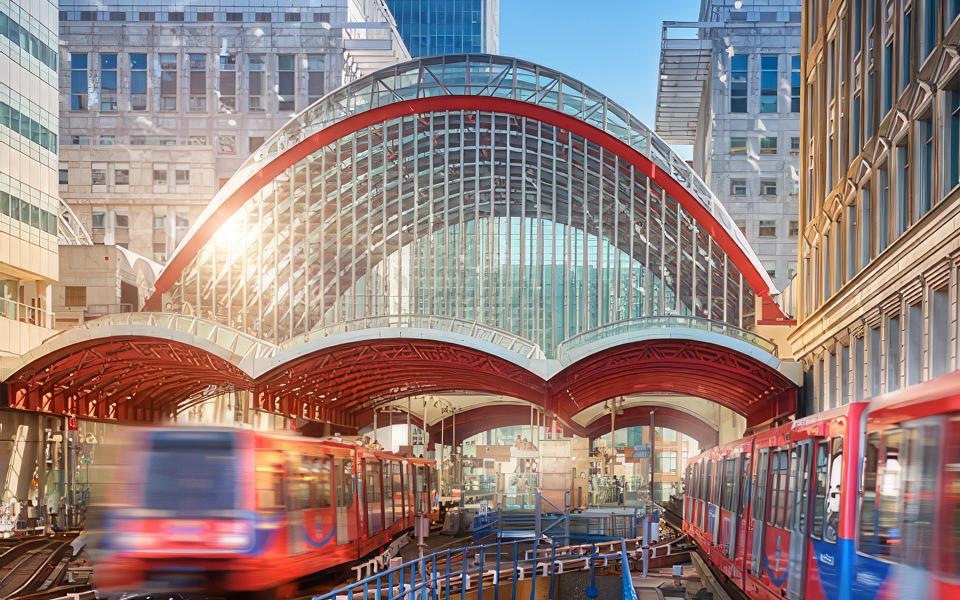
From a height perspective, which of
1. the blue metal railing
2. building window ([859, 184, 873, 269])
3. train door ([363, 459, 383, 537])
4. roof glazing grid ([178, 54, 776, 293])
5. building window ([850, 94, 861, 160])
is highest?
roof glazing grid ([178, 54, 776, 293])

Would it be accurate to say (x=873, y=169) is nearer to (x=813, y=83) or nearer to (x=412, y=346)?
(x=813, y=83)

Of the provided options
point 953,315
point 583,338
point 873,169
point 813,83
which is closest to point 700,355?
point 583,338

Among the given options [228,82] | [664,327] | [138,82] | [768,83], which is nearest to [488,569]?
[664,327]

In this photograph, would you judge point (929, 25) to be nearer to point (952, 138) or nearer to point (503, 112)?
point (952, 138)

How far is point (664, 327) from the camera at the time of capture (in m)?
43.8

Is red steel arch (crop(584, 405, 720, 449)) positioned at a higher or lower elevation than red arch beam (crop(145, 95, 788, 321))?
lower

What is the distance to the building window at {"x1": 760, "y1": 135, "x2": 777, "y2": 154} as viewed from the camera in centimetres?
7944

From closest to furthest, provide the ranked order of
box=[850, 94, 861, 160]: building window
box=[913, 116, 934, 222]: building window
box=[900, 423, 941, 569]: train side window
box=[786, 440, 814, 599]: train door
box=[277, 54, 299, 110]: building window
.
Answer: box=[900, 423, 941, 569]: train side window
box=[786, 440, 814, 599]: train door
box=[913, 116, 934, 222]: building window
box=[850, 94, 861, 160]: building window
box=[277, 54, 299, 110]: building window

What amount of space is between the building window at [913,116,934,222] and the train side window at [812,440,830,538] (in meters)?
13.8

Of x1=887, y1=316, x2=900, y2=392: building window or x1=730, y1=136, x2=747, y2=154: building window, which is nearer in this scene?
x1=887, y1=316, x2=900, y2=392: building window

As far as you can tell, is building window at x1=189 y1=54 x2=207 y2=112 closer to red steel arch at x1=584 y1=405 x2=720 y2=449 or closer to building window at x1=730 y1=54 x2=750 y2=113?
red steel arch at x1=584 y1=405 x2=720 y2=449

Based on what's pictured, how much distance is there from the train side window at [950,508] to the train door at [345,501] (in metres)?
17.7

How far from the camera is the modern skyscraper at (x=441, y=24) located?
616 feet

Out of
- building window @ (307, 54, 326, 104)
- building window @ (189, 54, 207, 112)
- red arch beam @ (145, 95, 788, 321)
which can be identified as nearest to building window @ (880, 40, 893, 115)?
red arch beam @ (145, 95, 788, 321)
